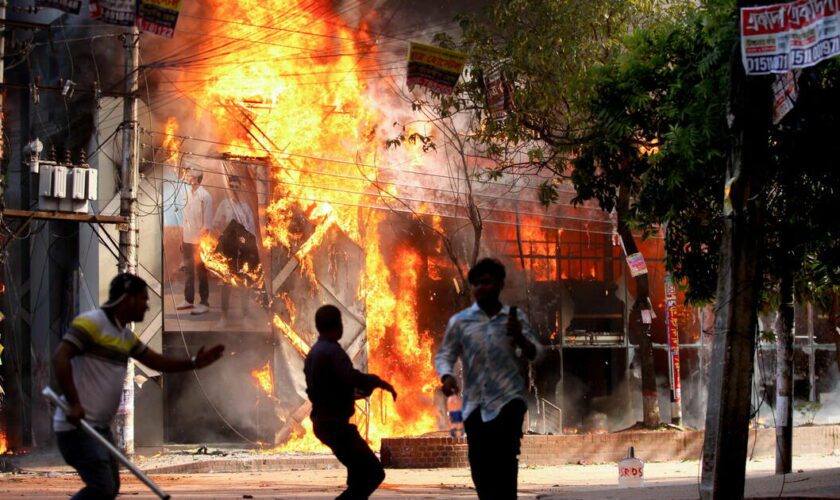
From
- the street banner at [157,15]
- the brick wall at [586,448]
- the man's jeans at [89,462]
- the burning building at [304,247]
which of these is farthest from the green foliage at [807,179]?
the burning building at [304,247]

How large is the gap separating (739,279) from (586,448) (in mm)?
14515

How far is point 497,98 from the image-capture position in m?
17.9

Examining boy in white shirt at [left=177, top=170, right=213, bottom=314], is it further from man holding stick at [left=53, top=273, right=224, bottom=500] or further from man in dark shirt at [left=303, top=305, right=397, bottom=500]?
man holding stick at [left=53, top=273, right=224, bottom=500]

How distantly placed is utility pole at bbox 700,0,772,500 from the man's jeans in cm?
499

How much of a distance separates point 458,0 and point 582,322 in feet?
29.7

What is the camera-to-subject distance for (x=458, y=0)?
2991 centimetres

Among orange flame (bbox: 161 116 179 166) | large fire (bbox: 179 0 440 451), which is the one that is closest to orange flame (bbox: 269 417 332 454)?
large fire (bbox: 179 0 440 451)

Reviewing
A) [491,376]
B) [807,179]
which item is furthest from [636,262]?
[491,376]

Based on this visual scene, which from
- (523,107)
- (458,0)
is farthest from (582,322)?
(523,107)

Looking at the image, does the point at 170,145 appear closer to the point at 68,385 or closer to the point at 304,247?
the point at 304,247

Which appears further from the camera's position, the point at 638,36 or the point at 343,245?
the point at 343,245

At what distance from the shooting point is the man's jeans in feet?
20.0

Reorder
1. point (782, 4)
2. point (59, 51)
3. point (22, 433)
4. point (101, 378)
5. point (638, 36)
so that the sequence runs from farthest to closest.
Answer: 1. point (22, 433)
2. point (59, 51)
3. point (638, 36)
4. point (782, 4)
5. point (101, 378)

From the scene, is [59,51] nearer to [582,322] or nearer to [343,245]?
[343,245]
